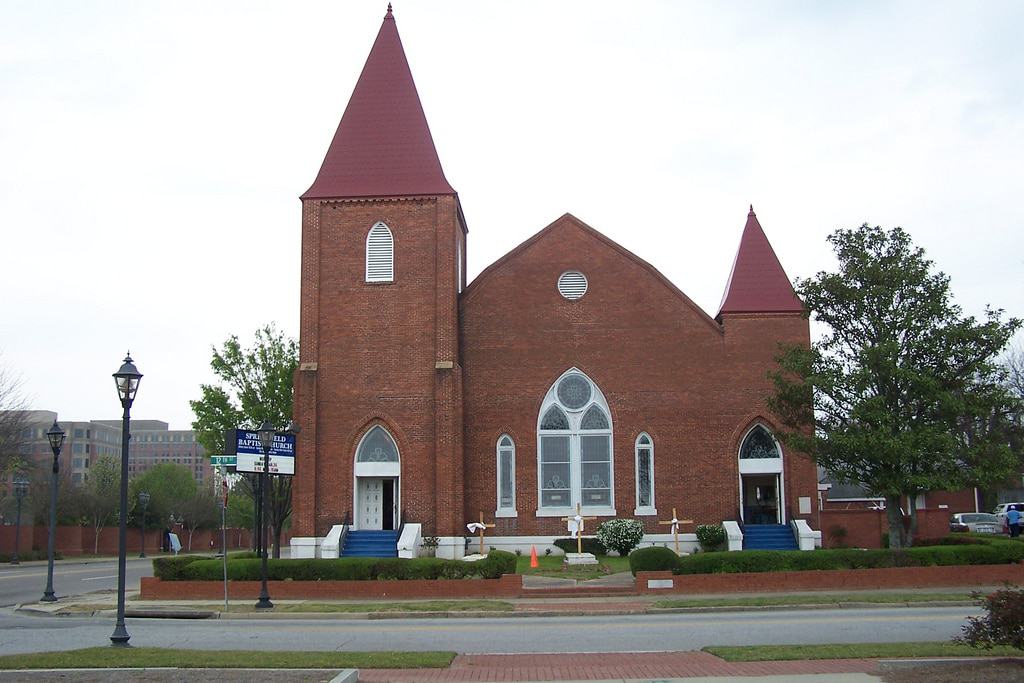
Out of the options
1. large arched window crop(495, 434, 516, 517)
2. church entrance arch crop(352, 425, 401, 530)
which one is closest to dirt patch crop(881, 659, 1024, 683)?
church entrance arch crop(352, 425, 401, 530)

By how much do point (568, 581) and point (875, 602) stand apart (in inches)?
337

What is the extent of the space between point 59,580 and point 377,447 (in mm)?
13185

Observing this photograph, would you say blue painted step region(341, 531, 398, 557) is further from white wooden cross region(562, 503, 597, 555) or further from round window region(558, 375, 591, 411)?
round window region(558, 375, 591, 411)

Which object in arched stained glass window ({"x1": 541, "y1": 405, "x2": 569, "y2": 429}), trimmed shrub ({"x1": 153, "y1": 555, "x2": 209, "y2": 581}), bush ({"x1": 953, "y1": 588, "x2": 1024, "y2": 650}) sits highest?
arched stained glass window ({"x1": 541, "y1": 405, "x2": 569, "y2": 429})

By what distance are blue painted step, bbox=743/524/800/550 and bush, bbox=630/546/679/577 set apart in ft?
34.4

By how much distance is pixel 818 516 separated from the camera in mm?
36469

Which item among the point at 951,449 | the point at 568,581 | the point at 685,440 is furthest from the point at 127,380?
the point at 685,440

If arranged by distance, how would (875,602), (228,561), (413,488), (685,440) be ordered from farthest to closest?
(685,440)
(413,488)
(228,561)
(875,602)

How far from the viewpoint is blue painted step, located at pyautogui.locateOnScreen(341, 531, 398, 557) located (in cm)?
3397

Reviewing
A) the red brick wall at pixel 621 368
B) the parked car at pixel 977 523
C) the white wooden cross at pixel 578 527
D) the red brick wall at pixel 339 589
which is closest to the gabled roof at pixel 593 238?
the red brick wall at pixel 621 368

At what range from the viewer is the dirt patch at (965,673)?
11.3 meters

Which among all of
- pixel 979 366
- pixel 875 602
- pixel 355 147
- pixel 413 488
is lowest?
pixel 875 602

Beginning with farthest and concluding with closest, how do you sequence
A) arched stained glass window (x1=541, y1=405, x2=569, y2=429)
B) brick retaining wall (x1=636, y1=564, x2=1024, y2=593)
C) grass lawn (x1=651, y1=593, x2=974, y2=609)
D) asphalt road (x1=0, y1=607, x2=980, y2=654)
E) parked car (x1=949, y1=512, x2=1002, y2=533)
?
parked car (x1=949, y1=512, x2=1002, y2=533) → arched stained glass window (x1=541, y1=405, x2=569, y2=429) → brick retaining wall (x1=636, y1=564, x2=1024, y2=593) → grass lawn (x1=651, y1=593, x2=974, y2=609) → asphalt road (x1=0, y1=607, x2=980, y2=654)

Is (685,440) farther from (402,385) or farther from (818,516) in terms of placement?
(402,385)
